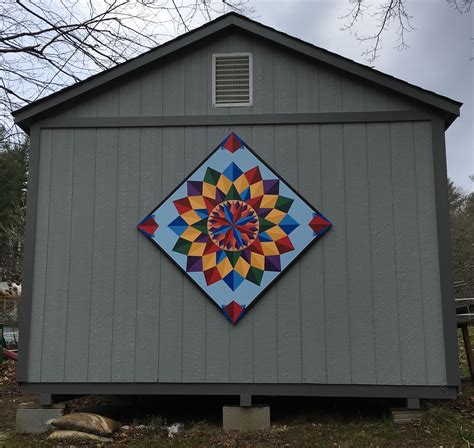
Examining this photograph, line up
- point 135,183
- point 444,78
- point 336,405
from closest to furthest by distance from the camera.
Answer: point 135,183, point 336,405, point 444,78

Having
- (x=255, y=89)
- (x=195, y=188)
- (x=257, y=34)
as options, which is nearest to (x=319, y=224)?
(x=195, y=188)

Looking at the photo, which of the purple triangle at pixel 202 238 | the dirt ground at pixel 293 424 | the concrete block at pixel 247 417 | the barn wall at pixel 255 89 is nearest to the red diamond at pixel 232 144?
the barn wall at pixel 255 89

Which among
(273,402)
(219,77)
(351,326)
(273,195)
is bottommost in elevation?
(273,402)

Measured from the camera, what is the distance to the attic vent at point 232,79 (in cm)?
644

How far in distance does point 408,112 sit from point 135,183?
3513 mm

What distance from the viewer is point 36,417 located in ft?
20.0

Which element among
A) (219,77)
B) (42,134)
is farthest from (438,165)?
(42,134)

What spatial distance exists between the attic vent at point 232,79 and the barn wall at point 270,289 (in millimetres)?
403

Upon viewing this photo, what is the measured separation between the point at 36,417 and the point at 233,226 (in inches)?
130

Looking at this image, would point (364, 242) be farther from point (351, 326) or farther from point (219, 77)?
point (219, 77)

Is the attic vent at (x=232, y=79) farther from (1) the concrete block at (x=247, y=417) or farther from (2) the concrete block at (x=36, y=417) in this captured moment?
(2) the concrete block at (x=36, y=417)

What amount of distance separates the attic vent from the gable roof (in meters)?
0.35

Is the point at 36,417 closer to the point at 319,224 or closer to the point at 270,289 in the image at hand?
the point at 270,289

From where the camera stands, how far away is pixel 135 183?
637 centimetres
